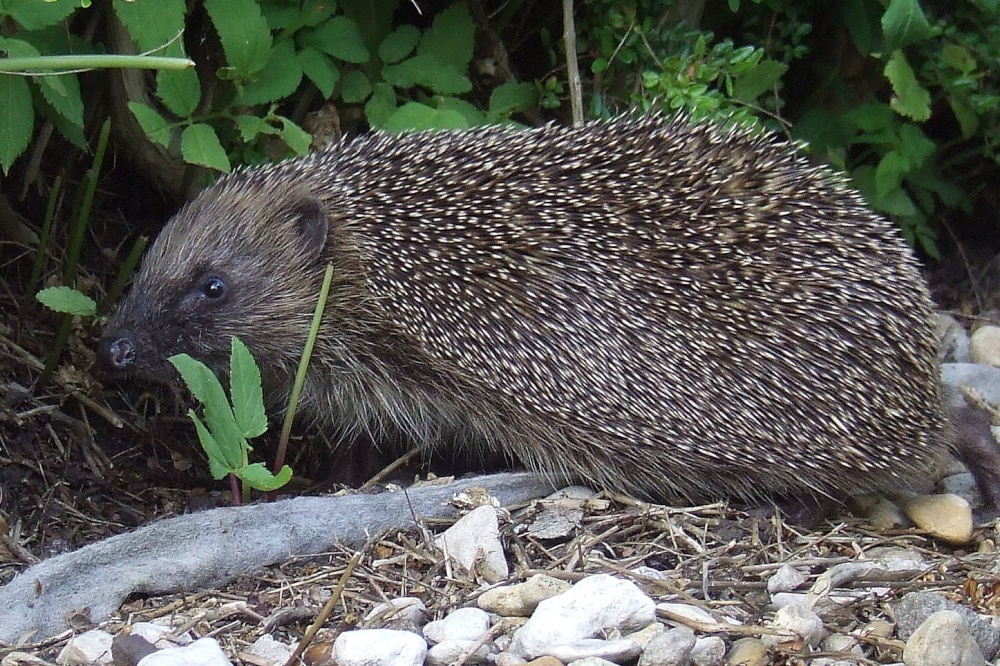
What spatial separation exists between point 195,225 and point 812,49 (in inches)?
156

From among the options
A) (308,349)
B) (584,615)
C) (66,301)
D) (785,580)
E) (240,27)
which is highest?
(240,27)

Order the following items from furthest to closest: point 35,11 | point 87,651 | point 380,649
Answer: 1. point 35,11
2. point 87,651
3. point 380,649

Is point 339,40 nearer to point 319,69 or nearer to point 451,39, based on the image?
point 319,69

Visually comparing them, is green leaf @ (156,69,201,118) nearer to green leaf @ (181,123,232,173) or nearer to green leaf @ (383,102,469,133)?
green leaf @ (181,123,232,173)

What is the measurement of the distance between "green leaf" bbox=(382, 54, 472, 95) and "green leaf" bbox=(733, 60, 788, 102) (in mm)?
1452

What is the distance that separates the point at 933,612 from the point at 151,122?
143 inches

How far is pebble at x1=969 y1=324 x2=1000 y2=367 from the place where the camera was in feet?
21.6

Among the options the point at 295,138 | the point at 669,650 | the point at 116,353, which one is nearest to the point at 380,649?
the point at 669,650

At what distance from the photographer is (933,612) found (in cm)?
333

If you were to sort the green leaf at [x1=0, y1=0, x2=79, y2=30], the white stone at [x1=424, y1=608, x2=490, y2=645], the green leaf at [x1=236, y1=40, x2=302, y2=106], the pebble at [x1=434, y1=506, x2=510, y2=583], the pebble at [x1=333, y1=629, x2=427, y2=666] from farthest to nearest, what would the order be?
the green leaf at [x1=236, y1=40, x2=302, y2=106], the green leaf at [x1=0, y1=0, x2=79, y2=30], the pebble at [x1=434, y1=506, x2=510, y2=583], the white stone at [x1=424, y1=608, x2=490, y2=645], the pebble at [x1=333, y1=629, x2=427, y2=666]

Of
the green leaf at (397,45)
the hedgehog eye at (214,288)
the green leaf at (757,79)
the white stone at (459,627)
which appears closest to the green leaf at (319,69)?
the green leaf at (397,45)

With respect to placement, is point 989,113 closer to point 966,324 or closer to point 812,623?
point 966,324

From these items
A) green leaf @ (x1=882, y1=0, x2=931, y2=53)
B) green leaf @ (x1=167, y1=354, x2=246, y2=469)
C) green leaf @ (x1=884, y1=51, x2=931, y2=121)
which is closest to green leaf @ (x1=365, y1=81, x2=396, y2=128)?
green leaf @ (x1=167, y1=354, x2=246, y2=469)

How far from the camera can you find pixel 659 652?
303 centimetres
